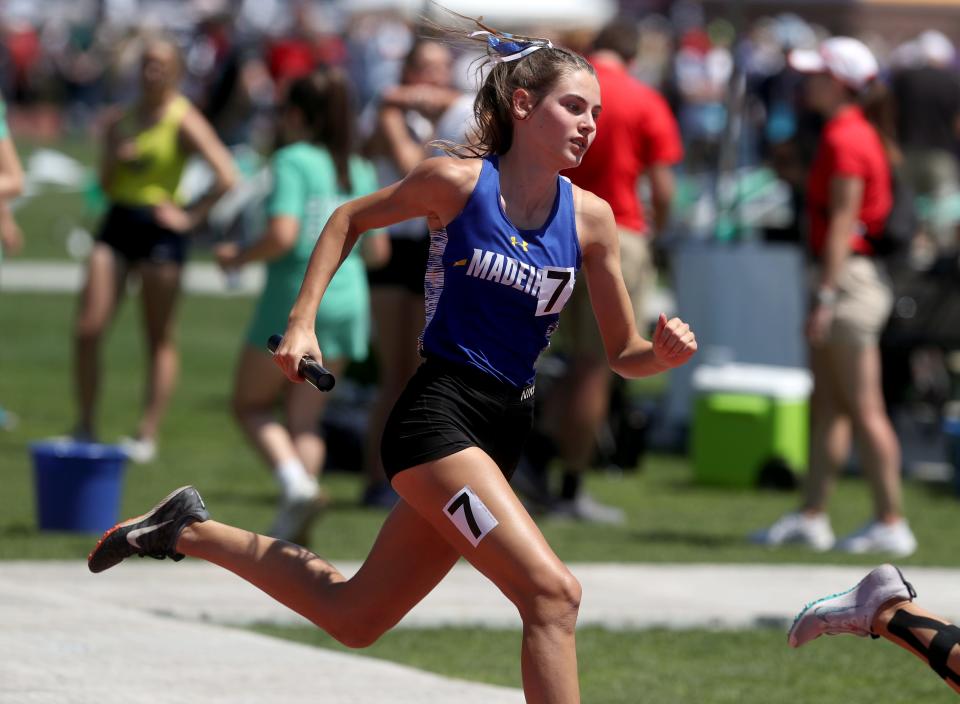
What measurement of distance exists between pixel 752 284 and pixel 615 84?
9.13ft

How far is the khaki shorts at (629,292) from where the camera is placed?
9.19 metres

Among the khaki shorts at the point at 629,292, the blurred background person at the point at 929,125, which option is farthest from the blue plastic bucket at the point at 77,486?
the blurred background person at the point at 929,125

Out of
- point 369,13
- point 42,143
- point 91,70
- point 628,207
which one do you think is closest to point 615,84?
point 628,207

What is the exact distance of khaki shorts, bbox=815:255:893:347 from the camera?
8211 mm

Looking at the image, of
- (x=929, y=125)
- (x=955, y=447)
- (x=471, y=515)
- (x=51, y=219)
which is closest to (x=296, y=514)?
(x=471, y=515)

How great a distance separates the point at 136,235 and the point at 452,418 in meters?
5.88

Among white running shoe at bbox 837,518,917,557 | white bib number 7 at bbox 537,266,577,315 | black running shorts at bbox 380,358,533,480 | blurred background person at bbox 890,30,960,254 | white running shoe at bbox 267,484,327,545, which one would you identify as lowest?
blurred background person at bbox 890,30,960,254

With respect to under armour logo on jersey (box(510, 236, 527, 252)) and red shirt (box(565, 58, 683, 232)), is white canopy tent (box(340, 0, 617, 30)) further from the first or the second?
under armour logo on jersey (box(510, 236, 527, 252))

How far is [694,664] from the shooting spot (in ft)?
20.8

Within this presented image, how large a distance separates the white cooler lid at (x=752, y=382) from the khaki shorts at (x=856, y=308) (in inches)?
87.0

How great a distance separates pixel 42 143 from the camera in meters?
36.3

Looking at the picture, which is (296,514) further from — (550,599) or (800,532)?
(550,599)

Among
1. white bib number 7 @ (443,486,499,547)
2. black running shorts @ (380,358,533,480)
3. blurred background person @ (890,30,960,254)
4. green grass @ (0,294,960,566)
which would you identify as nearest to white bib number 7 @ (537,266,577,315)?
Result: black running shorts @ (380,358,533,480)

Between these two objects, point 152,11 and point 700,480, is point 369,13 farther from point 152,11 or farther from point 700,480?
point 700,480
